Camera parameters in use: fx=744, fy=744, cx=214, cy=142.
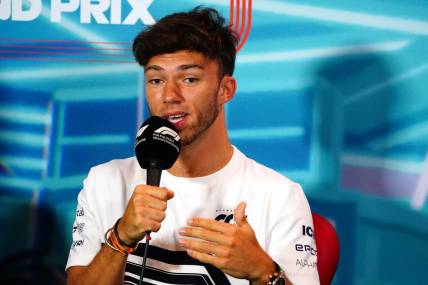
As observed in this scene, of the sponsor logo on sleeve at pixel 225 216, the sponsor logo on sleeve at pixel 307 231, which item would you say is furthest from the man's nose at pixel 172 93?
the sponsor logo on sleeve at pixel 307 231

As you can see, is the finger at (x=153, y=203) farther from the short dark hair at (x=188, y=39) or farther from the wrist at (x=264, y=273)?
the short dark hair at (x=188, y=39)

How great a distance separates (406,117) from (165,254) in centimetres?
83

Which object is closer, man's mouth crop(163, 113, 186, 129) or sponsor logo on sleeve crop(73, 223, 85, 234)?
man's mouth crop(163, 113, 186, 129)

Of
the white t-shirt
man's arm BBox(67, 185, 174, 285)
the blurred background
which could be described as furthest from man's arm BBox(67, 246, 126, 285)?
the blurred background

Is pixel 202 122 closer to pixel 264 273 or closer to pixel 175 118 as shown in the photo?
pixel 175 118

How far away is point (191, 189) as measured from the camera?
1.73 meters

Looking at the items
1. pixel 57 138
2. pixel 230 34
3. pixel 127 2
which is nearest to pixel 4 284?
pixel 57 138

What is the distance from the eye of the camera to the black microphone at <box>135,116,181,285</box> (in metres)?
1.34

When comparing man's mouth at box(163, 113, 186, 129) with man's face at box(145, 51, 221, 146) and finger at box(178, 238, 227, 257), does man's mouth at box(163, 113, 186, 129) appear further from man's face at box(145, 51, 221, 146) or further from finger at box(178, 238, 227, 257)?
finger at box(178, 238, 227, 257)

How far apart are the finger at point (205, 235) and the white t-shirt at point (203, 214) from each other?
0.96ft

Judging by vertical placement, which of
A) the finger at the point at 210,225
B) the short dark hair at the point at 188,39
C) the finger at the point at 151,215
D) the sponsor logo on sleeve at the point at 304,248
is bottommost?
the sponsor logo on sleeve at the point at 304,248

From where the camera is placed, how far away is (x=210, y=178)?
5.72 ft

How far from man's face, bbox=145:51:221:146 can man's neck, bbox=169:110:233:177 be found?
5 cm

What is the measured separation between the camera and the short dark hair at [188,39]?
1.67 metres
